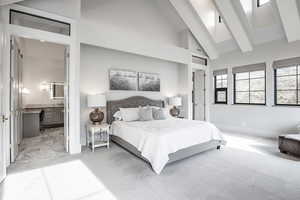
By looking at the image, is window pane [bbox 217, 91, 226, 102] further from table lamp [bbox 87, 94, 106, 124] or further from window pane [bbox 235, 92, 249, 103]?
table lamp [bbox 87, 94, 106, 124]

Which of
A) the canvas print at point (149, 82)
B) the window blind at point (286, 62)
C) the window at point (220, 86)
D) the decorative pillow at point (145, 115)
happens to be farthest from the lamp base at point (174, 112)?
the window blind at point (286, 62)

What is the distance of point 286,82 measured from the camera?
4902 mm

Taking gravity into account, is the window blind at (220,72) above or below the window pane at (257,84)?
above

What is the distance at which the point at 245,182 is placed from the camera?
238 centimetres

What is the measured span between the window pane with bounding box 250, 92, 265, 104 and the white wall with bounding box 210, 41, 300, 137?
22 cm

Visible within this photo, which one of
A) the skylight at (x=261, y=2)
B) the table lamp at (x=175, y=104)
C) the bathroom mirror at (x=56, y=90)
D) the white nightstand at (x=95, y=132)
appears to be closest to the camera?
the white nightstand at (x=95, y=132)

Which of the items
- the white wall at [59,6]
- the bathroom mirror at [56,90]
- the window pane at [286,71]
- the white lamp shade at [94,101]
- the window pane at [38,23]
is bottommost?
the white lamp shade at [94,101]

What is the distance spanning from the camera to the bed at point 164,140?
109 inches

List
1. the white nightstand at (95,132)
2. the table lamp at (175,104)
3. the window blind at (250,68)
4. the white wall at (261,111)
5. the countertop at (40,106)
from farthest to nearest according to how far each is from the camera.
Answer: the countertop at (40,106) < the table lamp at (175,104) < the window blind at (250,68) < the white wall at (261,111) < the white nightstand at (95,132)

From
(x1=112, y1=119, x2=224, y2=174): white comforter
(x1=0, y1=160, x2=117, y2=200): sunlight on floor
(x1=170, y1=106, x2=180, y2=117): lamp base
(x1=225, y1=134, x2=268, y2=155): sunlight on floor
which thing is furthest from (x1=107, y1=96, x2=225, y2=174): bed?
(x1=170, y1=106, x2=180, y2=117): lamp base

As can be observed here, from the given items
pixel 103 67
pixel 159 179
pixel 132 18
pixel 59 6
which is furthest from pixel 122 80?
pixel 159 179

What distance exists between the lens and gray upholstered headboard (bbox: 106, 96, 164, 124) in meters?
4.66

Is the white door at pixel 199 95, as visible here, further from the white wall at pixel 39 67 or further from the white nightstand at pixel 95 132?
the white wall at pixel 39 67

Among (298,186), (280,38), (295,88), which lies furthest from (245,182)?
(280,38)
